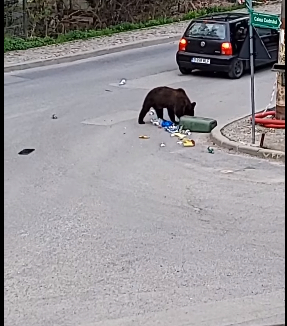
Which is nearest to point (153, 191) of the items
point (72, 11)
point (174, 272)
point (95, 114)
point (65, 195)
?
point (65, 195)

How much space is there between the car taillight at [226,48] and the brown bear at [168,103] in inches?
197

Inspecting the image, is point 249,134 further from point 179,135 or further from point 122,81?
point 122,81

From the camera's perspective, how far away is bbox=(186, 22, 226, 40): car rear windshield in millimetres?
19422

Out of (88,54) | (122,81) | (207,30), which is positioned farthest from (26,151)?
(88,54)

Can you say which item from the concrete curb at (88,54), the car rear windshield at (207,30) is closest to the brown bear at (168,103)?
the car rear windshield at (207,30)

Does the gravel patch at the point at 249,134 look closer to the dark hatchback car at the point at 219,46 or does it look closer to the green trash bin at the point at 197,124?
the green trash bin at the point at 197,124

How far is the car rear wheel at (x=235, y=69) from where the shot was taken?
19.2 metres

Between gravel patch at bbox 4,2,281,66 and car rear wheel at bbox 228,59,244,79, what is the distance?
606 cm

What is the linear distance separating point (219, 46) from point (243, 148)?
748cm

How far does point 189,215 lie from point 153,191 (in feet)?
3.77

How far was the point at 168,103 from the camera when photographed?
562 inches

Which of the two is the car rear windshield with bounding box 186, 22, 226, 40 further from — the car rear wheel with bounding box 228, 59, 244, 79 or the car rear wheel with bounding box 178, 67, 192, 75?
the car rear wheel with bounding box 178, 67, 192, 75

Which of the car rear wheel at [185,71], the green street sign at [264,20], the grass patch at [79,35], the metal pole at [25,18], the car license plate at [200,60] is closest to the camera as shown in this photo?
the green street sign at [264,20]

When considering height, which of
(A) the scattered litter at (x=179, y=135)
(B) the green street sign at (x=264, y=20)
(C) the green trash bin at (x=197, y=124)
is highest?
(B) the green street sign at (x=264, y=20)
